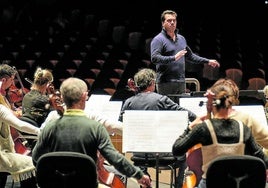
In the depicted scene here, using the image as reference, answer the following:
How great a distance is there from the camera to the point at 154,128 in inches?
143

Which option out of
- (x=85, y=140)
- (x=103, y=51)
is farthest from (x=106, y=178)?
(x=103, y=51)

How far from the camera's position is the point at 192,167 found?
3.46m

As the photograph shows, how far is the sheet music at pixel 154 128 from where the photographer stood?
3619mm

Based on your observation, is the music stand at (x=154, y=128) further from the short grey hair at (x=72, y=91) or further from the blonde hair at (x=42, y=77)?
the blonde hair at (x=42, y=77)

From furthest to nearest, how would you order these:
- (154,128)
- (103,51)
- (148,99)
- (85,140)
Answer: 1. (103,51)
2. (148,99)
3. (154,128)
4. (85,140)

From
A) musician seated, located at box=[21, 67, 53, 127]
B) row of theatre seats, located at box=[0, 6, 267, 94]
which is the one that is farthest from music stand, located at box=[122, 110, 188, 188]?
row of theatre seats, located at box=[0, 6, 267, 94]

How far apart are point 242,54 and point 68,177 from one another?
24.3ft

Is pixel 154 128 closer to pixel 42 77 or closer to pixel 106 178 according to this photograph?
pixel 106 178

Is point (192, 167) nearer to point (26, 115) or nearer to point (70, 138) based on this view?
point (70, 138)

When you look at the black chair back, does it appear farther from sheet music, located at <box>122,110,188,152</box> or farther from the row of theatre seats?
the row of theatre seats

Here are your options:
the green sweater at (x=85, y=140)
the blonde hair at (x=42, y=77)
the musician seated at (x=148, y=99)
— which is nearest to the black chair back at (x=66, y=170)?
the green sweater at (x=85, y=140)

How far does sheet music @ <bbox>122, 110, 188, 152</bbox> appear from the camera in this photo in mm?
3619

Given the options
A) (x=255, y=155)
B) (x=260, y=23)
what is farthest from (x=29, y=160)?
(x=260, y=23)

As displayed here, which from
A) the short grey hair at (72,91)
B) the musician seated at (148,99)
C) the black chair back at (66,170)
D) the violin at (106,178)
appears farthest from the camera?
the musician seated at (148,99)
